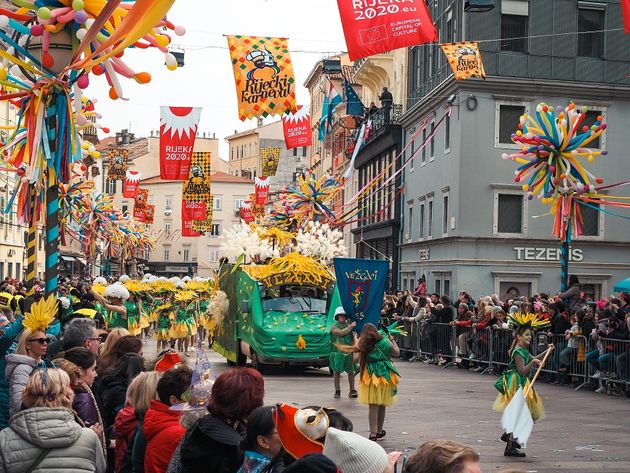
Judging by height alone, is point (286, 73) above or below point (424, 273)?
above

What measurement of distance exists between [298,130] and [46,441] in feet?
90.8

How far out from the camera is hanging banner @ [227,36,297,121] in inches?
911

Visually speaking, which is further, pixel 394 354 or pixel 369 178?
pixel 369 178

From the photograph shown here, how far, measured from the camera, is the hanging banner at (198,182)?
42.0 metres

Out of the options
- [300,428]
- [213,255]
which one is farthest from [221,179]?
[300,428]

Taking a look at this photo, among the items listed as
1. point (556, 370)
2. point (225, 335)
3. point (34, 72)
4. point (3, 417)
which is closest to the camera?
point (3, 417)

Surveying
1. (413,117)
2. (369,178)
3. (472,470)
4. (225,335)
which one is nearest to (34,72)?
(472,470)

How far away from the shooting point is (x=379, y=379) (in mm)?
14297

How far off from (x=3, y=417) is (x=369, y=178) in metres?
50.5

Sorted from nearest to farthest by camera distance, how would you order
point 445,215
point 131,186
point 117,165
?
point 445,215
point 131,186
point 117,165

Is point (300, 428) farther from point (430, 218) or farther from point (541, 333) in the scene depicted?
point (430, 218)

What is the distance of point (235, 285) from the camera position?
26.1 meters

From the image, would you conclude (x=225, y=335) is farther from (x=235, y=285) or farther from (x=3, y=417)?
(x=3, y=417)

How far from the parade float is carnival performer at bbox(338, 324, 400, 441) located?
8.69m
